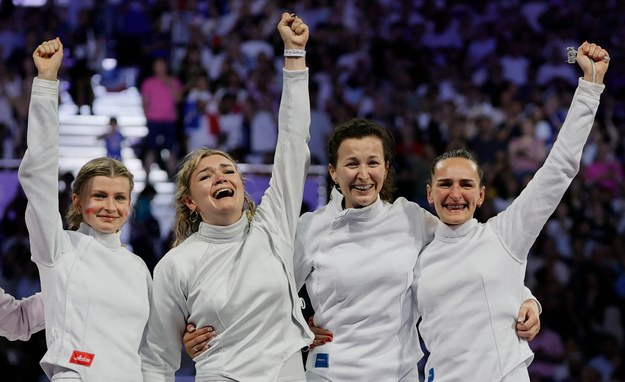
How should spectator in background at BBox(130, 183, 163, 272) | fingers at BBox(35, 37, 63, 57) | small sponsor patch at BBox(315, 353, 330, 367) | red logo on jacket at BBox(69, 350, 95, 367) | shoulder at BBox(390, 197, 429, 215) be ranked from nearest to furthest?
red logo on jacket at BBox(69, 350, 95, 367) → fingers at BBox(35, 37, 63, 57) → small sponsor patch at BBox(315, 353, 330, 367) → shoulder at BBox(390, 197, 429, 215) → spectator in background at BBox(130, 183, 163, 272)

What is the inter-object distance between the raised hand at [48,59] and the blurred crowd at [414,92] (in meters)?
4.68

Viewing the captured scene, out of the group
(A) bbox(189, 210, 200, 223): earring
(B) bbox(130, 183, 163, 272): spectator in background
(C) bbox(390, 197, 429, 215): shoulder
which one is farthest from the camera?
(B) bbox(130, 183, 163, 272): spectator in background

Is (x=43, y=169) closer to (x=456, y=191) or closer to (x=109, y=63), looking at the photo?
(x=456, y=191)

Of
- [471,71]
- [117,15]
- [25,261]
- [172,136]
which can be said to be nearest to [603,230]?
[471,71]

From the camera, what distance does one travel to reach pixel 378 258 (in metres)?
4.63

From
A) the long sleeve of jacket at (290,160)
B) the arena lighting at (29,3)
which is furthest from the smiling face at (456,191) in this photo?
the arena lighting at (29,3)

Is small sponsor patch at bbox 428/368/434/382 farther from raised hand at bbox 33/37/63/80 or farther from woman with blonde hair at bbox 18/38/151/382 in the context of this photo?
raised hand at bbox 33/37/63/80

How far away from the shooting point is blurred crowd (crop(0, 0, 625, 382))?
9.83 meters

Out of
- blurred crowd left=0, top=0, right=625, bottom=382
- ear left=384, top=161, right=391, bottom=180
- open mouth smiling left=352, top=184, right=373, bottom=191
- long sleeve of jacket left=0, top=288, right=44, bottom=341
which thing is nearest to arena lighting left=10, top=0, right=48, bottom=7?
blurred crowd left=0, top=0, right=625, bottom=382

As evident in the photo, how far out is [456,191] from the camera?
15.0ft

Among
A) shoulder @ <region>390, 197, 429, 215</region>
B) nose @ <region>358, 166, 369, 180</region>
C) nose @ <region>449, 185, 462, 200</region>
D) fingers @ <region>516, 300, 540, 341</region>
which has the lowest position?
fingers @ <region>516, 300, 540, 341</region>

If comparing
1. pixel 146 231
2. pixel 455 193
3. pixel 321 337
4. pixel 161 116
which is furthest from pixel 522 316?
pixel 161 116

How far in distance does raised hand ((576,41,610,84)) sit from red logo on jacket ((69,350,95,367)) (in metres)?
2.35

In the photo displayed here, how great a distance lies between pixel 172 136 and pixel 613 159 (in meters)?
4.73
